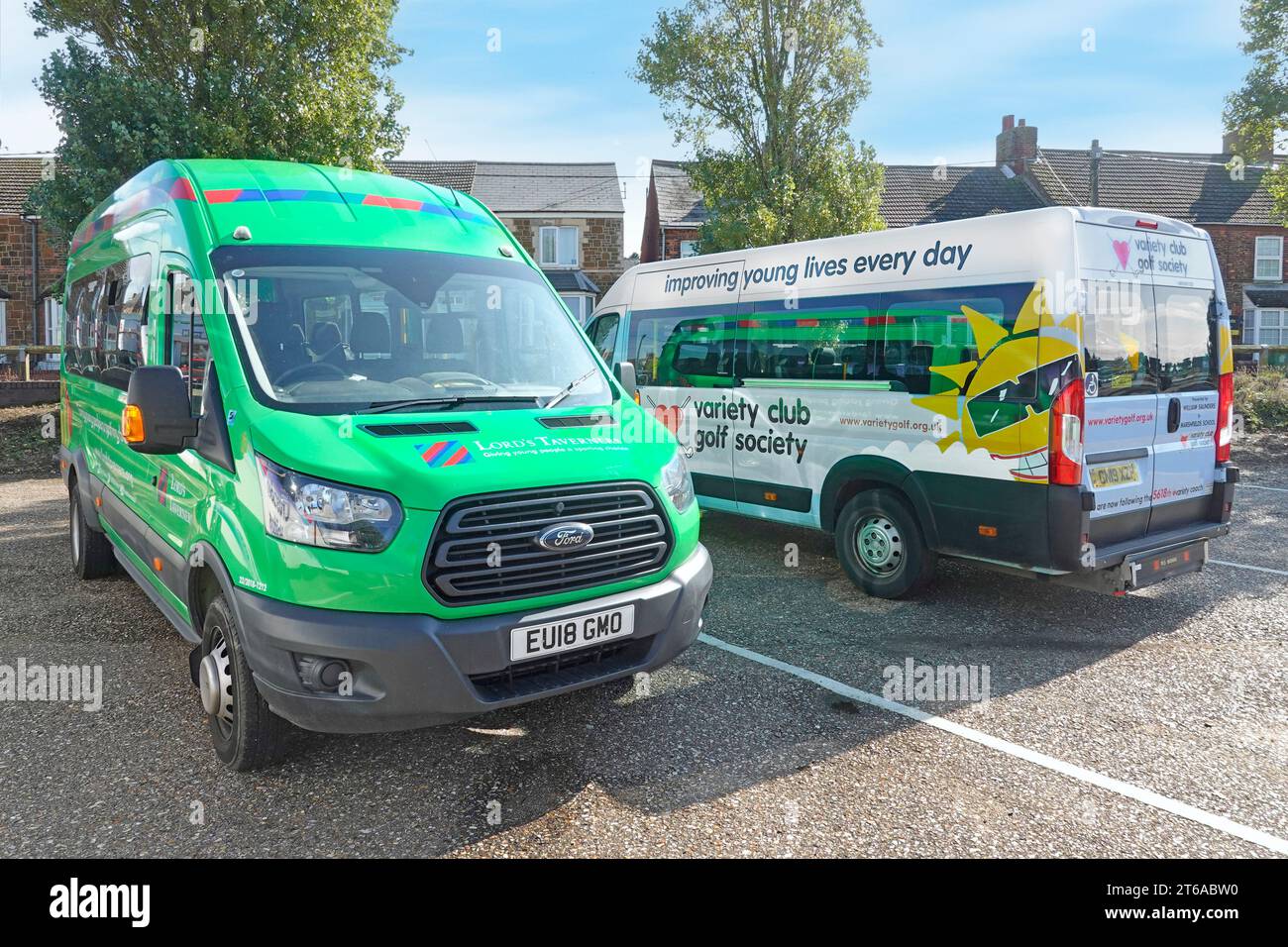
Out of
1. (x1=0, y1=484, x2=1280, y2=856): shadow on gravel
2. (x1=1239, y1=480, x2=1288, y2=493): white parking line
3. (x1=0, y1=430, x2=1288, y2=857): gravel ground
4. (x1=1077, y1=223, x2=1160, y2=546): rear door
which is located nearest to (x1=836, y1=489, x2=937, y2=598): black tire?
(x1=0, y1=484, x2=1280, y2=856): shadow on gravel

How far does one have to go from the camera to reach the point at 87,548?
697 centimetres

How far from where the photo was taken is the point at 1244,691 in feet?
16.4

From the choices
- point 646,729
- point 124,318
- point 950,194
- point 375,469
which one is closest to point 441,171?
point 950,194

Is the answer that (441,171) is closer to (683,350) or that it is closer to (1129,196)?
(1129,196)

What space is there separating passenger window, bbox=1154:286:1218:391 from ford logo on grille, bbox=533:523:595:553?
4.51 metres

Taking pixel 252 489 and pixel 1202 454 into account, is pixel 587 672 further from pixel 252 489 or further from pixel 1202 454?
pixel 1202 454

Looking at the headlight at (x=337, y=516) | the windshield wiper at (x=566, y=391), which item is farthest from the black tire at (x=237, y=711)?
the windshield wiper at (x=566, y=391)

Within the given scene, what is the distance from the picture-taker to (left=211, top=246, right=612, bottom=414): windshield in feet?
12.8

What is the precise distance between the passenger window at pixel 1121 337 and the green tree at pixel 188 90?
12.4 m

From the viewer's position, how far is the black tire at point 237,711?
3.67 metres

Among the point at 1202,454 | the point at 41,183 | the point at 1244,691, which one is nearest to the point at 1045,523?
the point at 1244,691

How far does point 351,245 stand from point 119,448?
2.18 metres

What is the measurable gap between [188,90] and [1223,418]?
592 inches

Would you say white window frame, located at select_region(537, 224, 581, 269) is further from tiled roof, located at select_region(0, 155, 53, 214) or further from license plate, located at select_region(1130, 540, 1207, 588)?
license plate, located at select_region(1130, 540, 1207, 588)
